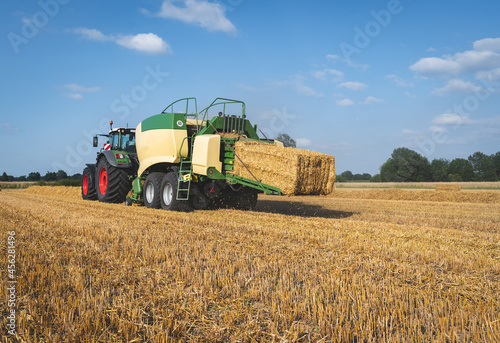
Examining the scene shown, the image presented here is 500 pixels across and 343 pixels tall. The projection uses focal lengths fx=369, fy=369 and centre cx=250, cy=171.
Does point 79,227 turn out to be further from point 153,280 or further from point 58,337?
point 58,337

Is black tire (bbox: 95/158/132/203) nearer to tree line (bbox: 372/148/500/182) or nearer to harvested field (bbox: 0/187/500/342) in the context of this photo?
harvested field (bbox: 0/187/500/342)

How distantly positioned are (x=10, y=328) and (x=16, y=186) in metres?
38.5

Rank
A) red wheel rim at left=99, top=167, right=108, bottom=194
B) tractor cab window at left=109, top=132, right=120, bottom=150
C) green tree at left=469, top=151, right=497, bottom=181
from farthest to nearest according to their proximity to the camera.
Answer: green tree at left=469, top=151, right=497, bottom=181 → tractor cab window at left=109, top=132, right=120, bottom=150 → red wheel rim at left=99, top=167, right=108, bottom=194

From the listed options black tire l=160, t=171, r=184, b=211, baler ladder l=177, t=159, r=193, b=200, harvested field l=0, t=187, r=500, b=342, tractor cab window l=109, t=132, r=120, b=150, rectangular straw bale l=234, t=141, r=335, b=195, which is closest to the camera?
harvested field l=0, t=187, r=500, b=342

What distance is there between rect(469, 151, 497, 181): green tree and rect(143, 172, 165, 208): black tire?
7507 centimetres

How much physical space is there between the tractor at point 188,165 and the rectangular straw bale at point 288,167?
0.68 feet

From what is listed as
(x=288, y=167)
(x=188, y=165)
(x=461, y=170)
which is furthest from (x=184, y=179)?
(x=461, y=170)

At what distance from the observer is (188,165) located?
9.80 m

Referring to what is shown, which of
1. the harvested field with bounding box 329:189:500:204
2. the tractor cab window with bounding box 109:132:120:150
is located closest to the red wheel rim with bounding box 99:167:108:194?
the tractor cab window with bounding box 109:132:120:150

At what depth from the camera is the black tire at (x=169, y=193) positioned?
388 inches

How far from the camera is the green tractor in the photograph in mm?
12156

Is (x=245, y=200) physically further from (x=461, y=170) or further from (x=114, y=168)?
(x=461, y=170)

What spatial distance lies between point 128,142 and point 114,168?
131 cm

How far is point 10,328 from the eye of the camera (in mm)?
2416
